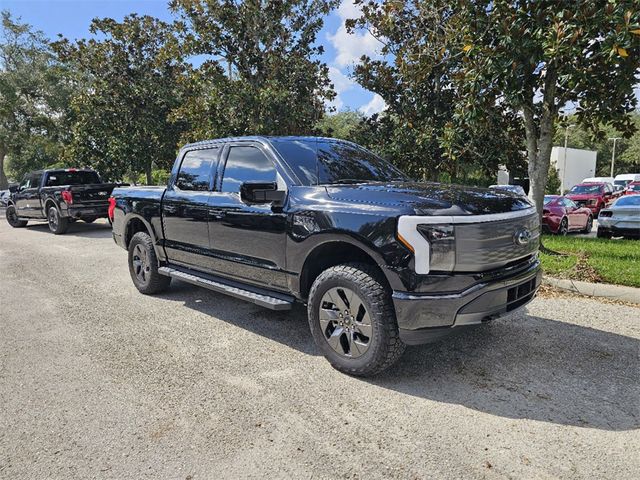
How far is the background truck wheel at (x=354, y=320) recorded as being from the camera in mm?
3469

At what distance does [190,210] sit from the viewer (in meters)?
5.30

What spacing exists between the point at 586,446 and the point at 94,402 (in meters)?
3.34

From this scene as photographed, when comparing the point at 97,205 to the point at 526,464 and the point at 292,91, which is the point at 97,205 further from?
the point at 526,464

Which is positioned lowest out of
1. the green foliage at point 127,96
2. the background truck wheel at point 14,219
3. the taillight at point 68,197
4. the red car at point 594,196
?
the red car at point 594,196

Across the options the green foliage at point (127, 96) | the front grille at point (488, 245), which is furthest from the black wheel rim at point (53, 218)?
the front grille at point (488, 245)

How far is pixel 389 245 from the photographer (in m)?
3.37

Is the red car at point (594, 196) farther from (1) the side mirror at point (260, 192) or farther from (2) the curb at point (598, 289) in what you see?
(1) the side mirror at point (260, 192)

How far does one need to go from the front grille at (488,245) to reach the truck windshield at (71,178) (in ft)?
45.5

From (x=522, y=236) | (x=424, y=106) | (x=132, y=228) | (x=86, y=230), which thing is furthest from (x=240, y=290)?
(x=86, y=230)

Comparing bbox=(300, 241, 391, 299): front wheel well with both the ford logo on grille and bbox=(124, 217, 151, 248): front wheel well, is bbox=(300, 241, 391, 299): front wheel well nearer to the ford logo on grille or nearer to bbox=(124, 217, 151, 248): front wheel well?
the ford logo on grille

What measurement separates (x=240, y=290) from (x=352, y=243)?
1.55m

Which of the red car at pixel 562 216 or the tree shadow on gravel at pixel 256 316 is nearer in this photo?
the tree shadow on gravel at pixel 256 316

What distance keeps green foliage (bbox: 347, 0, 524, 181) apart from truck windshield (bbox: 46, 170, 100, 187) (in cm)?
878

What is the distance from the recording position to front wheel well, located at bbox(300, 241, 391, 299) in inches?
152
